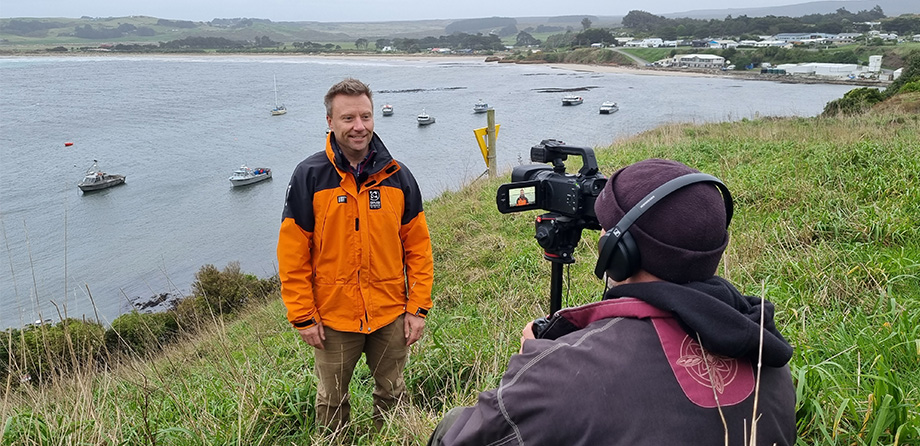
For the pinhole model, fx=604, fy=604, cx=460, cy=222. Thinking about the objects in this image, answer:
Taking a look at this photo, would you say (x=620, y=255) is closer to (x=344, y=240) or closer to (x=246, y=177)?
(x=344, y=240)

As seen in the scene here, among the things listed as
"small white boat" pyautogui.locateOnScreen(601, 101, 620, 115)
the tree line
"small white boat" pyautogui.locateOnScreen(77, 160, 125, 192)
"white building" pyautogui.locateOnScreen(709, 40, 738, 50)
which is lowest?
"small white boat" pyautogui.locateOnScreen(77, 160, 125, 192)

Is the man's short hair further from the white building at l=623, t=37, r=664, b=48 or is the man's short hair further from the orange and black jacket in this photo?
the white building at l=623, t=37, r=664, b=48

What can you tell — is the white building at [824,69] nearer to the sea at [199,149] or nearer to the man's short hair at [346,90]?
the sea at [199,149]

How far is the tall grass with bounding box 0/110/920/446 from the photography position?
232 centimetres

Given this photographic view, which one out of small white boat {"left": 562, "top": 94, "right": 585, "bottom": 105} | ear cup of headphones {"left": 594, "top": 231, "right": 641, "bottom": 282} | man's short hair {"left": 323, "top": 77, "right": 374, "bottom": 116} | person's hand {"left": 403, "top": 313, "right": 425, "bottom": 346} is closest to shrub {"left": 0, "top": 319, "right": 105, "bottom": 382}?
person's hand {"left": 403, "top": 313, "right": 425, "bottom": 346}

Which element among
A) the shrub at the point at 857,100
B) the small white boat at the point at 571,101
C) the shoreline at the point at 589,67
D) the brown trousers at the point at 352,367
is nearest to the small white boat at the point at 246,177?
the shrub at the point at 857,100

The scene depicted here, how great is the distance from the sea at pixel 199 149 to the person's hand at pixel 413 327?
68.2 inches

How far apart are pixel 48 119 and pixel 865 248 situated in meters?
48.5

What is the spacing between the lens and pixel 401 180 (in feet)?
9.12

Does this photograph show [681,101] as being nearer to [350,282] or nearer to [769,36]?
[350,282]

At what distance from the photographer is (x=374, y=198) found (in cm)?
267

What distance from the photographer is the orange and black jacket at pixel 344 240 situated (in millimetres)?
2590

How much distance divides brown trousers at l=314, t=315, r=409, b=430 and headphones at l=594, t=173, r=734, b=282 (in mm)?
1741

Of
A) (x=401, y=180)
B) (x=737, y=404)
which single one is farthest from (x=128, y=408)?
(x=737, y=404)
